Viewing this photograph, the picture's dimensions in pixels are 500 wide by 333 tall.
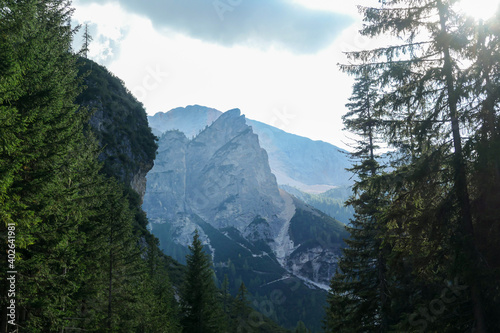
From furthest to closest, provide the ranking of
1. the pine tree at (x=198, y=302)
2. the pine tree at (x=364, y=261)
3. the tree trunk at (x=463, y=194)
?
the pine tree at (x=198, y=302) < the pine tree at (x=364, y=261) < the tree trunk at (x=463, y=194)

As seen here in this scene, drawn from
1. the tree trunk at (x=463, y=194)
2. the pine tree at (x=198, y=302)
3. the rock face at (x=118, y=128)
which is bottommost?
the pine tree at (x=198, y=302)

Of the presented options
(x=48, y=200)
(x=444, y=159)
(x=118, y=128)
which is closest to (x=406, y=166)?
(x=444, y=159)

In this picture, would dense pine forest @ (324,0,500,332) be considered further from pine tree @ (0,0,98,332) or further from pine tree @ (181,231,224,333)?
pine tree @ (181,231,224,333)

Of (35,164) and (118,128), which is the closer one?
(35,164)

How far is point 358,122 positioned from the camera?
16.5 meters

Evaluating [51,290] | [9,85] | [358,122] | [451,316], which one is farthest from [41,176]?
[358,122]

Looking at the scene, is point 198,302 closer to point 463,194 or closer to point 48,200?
point 48,200

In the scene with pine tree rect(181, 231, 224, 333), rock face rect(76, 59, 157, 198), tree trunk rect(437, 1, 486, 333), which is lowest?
pine tree rect(181, 231, 224, 333)

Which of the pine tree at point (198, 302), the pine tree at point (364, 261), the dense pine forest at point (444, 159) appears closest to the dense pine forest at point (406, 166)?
the dense pine forest at point (444, 159)

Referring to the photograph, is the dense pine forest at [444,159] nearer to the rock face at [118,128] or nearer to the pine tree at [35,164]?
the pine tree at [35,164]

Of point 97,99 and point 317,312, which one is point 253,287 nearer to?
point 317,312

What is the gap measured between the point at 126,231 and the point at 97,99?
47.2m

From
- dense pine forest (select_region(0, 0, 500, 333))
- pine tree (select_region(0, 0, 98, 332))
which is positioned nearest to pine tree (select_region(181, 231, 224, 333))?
dense pine forest (select_region(0, 0, 500, 333))

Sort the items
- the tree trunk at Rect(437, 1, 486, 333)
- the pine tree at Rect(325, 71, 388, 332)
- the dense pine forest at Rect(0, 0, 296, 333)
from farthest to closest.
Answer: the pine tree at Rect(325, 71, 388, 332)
the dense pine forest at Rect(0, 0, 296, 333)
the tree trunk at Rect(437, 1, 486, 333)
